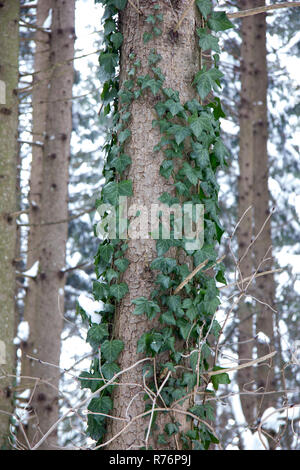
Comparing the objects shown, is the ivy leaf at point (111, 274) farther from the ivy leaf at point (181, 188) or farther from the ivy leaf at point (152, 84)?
the ivy leaf at point (152, 84)

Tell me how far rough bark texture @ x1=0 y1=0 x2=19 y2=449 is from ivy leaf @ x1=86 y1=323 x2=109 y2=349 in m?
1.82

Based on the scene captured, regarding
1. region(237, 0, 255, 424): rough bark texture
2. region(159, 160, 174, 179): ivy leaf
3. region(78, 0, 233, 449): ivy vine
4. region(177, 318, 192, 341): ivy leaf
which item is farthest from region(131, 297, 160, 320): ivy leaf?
region(237, 0, 255, 424): rough bark texture

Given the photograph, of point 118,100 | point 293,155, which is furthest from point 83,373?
point 293,155

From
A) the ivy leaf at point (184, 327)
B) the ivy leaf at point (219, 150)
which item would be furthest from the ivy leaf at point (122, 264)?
the ivy leaf at point (219, 150)

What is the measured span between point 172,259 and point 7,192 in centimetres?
230

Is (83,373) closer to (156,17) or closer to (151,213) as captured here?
(151,213)

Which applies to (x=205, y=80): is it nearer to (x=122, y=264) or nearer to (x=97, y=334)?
(x=122, y=264)

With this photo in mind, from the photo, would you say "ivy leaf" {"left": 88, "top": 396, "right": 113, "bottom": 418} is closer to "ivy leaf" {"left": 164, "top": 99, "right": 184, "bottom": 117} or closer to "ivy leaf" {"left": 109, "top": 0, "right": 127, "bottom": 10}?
"ivy leaf" {"left": 164, "top": 99, "right": 184, "bottom": 117}

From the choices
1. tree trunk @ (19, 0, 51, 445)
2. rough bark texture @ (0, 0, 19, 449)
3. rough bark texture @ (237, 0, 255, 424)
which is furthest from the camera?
rough bark texture @ (237, 0, 255, 424)

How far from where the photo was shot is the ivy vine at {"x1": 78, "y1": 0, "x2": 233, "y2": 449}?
2305 mm

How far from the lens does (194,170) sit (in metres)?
2.46

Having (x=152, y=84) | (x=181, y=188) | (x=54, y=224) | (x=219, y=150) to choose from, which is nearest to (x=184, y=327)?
(x=181, y=188)

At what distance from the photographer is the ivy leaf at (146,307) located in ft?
7.50

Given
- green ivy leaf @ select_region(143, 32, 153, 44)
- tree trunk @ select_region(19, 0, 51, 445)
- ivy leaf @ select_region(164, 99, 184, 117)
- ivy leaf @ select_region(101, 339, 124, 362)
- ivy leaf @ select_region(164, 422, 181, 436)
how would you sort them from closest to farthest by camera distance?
ivy leaf @ select_region(164, 422, 181, 436) → ivy leaf @ select_region(101, 339, 124, 362) → ivy leaf @ select_region(164, 99, 184, 117) → green ivy leaf @ select_region(143, 32, 153, 44) → tree trunk @ select_region(19, 0, 51, 445)
